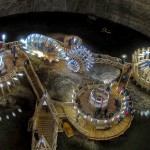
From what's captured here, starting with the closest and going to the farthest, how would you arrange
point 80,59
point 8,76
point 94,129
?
point 94,129, point 8,76, point 80,59

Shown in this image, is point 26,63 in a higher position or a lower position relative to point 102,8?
lower

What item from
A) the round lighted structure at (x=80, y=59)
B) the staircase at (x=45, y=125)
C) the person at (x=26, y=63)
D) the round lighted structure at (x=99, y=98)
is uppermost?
the round lighted structure at (x=80, y=59)

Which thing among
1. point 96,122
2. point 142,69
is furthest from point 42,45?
point 142,69

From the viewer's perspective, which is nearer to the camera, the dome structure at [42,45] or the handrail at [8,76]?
the handrail at [8,76]

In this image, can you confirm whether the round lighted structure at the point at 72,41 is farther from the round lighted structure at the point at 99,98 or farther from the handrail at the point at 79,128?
the handrail at the point at 79,128

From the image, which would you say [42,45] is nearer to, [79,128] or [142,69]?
[79,128]

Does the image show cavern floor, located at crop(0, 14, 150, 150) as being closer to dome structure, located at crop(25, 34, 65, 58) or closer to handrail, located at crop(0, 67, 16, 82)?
dome structure, located at crop(25, 34, 65, 58)

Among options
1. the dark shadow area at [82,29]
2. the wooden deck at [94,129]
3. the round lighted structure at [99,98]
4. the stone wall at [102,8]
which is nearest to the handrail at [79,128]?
the wooden deck at [94,129]
